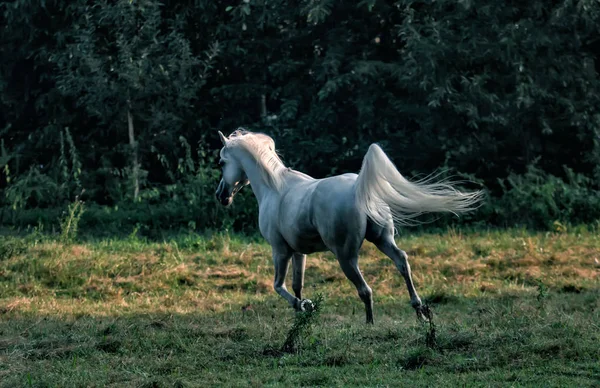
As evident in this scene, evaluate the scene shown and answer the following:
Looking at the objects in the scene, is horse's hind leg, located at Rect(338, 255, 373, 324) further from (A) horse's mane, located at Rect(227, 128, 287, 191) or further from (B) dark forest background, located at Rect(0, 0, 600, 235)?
(B) dark forest background, located at Rect(0, 0, 600, 235)

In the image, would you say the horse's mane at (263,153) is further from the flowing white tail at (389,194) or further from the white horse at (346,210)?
the flowing white tail at (389,194)

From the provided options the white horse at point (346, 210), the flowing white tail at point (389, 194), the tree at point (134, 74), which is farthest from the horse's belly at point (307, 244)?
the tree at point (134, 74)

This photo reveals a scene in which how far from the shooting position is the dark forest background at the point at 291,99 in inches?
631

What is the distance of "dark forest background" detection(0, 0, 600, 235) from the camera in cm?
1603

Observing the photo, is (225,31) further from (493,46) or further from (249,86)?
(493,46)

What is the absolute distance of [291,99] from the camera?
18656 millimetres

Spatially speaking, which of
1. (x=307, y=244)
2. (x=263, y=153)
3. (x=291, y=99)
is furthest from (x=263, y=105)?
(x=307, y=244)

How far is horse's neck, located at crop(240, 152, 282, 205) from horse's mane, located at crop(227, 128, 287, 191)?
4 cm

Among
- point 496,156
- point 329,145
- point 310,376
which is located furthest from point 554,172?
point 310,376

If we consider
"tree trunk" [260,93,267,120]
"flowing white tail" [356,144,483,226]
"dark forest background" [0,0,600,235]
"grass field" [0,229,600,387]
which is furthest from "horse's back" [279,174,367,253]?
"tree trunk" [260,93,267,120]

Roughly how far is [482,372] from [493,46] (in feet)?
37.3

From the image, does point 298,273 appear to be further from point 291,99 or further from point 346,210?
point 291,99

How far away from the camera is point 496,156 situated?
17141mm

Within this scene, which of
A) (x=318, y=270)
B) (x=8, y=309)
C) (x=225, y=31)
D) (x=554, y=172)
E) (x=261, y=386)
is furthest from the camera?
(x=225, y=31)
